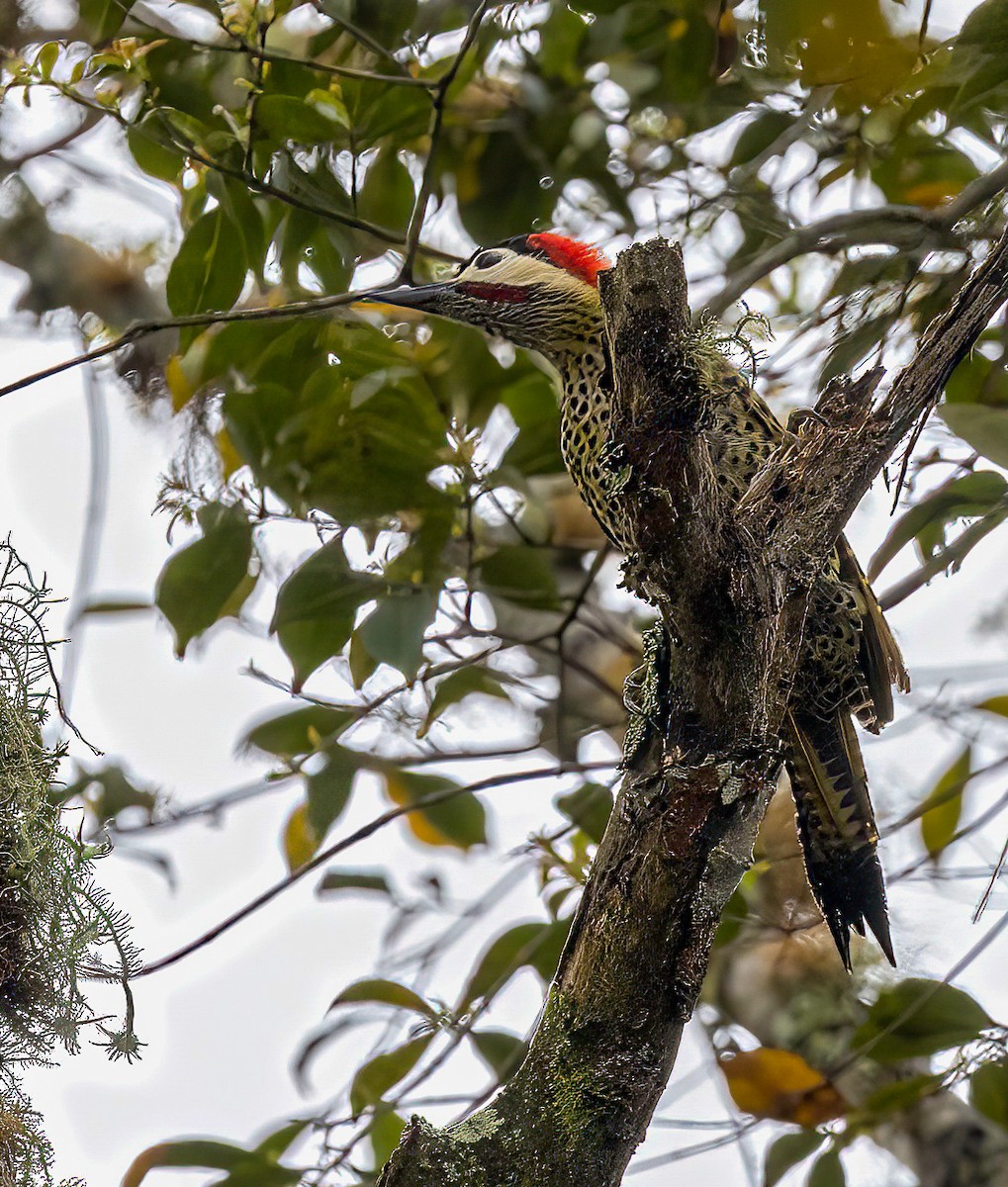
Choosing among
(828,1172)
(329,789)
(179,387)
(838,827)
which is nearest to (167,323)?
(179,387)

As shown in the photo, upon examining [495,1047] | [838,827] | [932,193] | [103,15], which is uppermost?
[932,193]

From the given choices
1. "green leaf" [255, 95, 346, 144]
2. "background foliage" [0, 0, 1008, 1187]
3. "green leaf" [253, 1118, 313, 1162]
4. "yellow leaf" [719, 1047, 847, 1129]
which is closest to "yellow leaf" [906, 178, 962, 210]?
"background foliage" [0, 0, 1008, 1187]

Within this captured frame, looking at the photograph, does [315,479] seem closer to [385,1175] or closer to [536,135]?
[536,135]

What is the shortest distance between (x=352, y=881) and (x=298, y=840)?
135mm

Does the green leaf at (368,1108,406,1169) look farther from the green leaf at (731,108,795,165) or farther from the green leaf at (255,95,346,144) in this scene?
the green leaf at (731,108,795,165)

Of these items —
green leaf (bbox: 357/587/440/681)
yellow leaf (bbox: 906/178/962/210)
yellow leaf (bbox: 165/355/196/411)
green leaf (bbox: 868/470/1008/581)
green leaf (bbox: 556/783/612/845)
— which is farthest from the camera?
green leaf (bbox: 556/783/612/845)

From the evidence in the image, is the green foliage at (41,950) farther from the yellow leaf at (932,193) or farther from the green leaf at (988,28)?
the yellow leaf at (932,193)

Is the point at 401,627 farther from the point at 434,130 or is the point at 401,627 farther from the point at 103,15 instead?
the point at 103,15

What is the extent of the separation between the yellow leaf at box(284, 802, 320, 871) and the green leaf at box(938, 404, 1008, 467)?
1.34 meters

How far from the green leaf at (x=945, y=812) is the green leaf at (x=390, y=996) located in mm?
938

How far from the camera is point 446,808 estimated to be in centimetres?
262

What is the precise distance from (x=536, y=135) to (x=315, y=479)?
3.02 feet

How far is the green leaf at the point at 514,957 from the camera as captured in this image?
2291 millimetres

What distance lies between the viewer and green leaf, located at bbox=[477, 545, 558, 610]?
2283 mm
